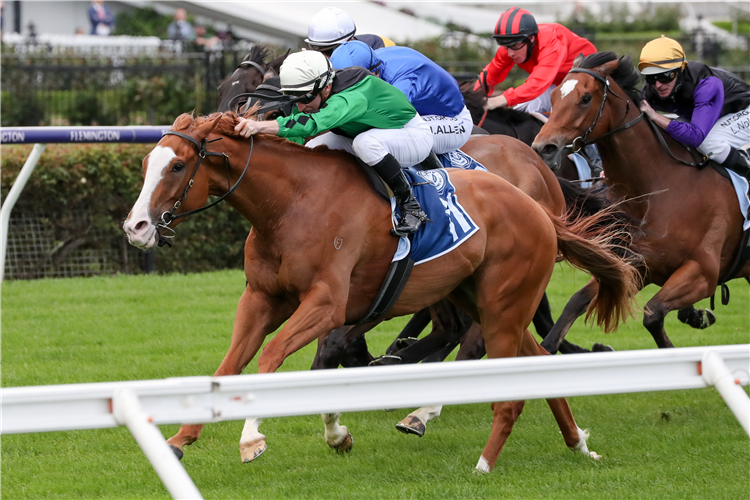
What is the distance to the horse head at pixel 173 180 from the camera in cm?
367

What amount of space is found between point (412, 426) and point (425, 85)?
5.95 ft

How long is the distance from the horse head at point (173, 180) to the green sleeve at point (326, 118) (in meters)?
0.27

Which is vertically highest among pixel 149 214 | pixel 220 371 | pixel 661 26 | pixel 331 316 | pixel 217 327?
pixel 149 214

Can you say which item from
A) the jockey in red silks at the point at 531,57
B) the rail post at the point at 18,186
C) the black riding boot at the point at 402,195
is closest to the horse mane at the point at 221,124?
the black riding boot at the point at 402,195

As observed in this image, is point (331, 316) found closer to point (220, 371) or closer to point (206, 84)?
point (220, 371)

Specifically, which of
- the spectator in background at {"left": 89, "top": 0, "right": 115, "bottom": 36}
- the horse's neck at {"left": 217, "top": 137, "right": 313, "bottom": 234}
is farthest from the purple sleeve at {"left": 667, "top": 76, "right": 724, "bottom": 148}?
the spectator in background at {"left": 89, "top": 0, "right": 115, "bottom": 36}

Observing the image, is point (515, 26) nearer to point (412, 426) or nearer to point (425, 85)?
point (425, 85)

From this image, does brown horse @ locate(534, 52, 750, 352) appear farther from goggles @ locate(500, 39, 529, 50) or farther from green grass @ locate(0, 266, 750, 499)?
goggles @ locate(500, 39, 529, 50)

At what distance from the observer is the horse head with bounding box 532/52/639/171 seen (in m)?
5.54

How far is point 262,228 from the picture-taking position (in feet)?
13.2

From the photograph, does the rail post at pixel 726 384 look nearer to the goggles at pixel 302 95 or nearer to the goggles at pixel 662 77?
the goggles at pixel 302 95

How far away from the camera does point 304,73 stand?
396 cm

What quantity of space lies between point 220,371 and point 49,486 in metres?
0.87

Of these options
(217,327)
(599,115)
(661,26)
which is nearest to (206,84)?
(217,327)
